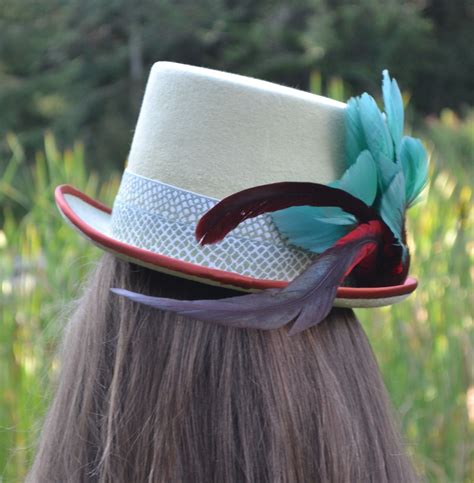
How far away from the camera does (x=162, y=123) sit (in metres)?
0.99

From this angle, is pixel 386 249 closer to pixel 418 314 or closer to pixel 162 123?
pixel 162 123

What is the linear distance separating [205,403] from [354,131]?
1.19 feet

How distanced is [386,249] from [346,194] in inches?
3.9

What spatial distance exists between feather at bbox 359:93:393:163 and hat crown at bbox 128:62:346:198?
4 centimetres

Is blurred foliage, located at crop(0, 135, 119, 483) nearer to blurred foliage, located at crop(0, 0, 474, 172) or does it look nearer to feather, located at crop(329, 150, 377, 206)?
feather, located at crop(329, 150, 377, 206)

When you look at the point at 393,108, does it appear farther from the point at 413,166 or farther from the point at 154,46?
Answer: the point at 154,46

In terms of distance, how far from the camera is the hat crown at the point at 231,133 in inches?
37.4

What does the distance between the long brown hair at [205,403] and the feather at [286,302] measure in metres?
0.06

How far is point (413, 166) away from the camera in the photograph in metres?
1.06

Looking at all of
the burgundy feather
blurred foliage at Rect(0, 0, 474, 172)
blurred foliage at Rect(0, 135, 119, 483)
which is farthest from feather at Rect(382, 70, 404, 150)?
blurred foliage at Rect(0, 0, 474, 172)

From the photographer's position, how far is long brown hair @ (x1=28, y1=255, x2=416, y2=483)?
93cm

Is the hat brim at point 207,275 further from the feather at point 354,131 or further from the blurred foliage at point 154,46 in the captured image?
the blurred foliage at point 154,46

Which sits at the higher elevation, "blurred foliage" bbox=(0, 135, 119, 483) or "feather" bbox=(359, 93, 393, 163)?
"feather" bbox=(359, 93, 393, 163)

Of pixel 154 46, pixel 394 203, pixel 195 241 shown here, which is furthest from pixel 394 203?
pixel 154 46
